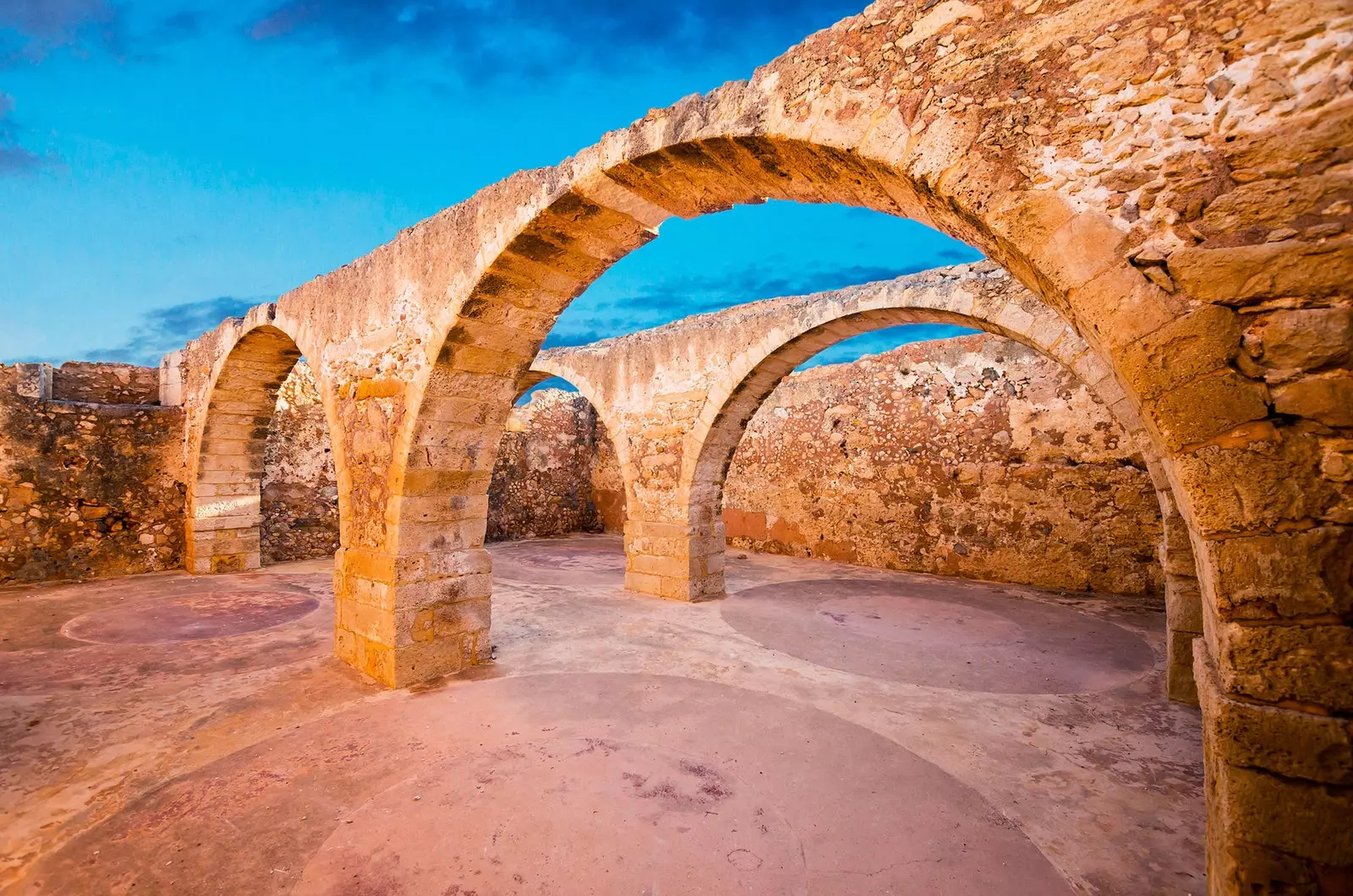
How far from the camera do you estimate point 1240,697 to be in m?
1.41

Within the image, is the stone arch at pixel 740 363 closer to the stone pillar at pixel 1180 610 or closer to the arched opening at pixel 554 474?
the stone pillar at pixel 1180 610

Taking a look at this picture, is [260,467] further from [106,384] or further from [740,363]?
[740,363]

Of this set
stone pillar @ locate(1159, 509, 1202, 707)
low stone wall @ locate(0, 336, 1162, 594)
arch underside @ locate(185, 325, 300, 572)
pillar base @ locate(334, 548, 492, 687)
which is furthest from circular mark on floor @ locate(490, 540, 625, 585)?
stone pillar @ locate(1159, 509, 1202, 707)

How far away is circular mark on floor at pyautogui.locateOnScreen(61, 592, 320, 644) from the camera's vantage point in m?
4.88

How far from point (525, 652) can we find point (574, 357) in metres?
4.35

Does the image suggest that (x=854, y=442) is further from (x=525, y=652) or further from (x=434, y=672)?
(x=434, y=672)

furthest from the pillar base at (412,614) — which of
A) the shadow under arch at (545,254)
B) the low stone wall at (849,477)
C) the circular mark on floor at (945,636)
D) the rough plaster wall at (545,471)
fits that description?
the rough plaster wall at (545,471)

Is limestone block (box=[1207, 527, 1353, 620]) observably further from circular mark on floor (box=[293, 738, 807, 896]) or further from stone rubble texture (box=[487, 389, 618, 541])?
stone rubble texture (box=[487, 389, 618, 541])

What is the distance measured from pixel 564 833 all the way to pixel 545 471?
394 inches

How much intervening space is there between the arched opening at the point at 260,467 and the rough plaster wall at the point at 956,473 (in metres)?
6.31

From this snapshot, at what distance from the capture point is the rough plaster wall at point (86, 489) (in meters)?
6.81

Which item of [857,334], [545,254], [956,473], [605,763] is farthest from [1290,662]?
[956,473]

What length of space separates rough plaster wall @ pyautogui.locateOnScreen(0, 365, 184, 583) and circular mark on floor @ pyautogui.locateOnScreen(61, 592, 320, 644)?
80.4 inches

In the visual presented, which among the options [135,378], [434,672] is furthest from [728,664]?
[135,378]
